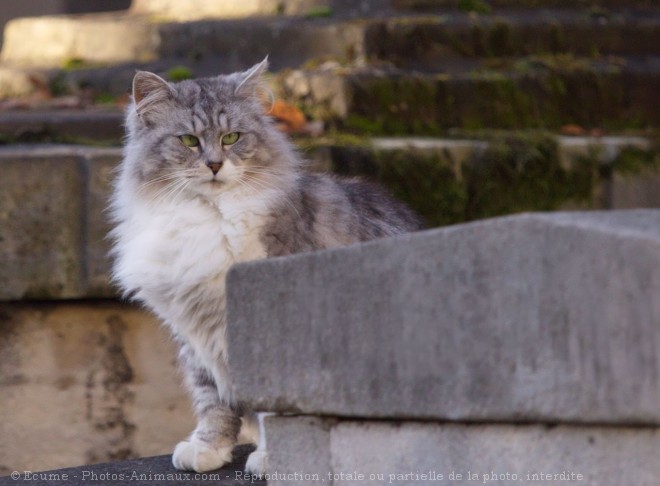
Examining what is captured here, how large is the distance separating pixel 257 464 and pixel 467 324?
4.49 ft

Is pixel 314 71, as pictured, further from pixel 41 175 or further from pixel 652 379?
pixel 652 379

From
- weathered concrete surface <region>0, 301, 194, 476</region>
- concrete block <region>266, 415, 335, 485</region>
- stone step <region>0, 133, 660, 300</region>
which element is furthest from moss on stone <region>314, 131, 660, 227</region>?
concrete block <region>266, 415, 335, 485</region>

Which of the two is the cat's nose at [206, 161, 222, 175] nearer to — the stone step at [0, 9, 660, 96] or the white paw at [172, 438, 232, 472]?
the white paw at [172, 438, 232, 472]

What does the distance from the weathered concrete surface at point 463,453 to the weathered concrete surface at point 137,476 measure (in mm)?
745

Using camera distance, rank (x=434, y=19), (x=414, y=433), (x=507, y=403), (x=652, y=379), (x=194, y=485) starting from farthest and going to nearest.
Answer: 1. (x=434, y=19)
2. (x=194, y=485)
3. (x=414, y=433)
4. (x=507, y=403)
5. (x=652, y=379)

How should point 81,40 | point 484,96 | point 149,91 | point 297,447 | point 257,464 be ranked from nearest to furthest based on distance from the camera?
point 297,447, point 257,464, point 149,91, point 484,96, point 81,40

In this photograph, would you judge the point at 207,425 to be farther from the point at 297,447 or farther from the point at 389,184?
the point at 389,184

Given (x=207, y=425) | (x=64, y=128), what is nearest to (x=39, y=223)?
(x=64, y=128)

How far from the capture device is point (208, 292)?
3.45 m

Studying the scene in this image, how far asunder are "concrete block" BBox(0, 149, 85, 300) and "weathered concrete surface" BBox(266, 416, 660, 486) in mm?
2285

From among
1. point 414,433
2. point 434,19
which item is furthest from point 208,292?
point 434,19

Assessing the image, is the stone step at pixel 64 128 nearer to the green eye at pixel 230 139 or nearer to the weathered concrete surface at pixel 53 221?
the weathered concrete surface at pixel 53 221

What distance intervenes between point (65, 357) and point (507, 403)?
121 inches

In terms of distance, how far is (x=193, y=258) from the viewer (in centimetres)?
347
